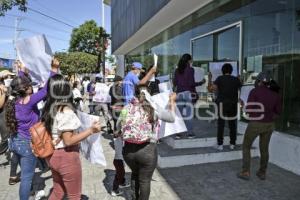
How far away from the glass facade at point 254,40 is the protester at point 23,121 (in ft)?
15.2

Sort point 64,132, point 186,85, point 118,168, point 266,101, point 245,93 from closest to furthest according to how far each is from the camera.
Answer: point 64,132
point 118,168
point 266,101
point 245,93
point 186,85

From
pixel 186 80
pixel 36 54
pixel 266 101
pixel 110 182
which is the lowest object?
pixel 110 182

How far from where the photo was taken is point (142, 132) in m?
3.71

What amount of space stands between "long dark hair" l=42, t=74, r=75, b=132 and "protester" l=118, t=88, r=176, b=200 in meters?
0.66

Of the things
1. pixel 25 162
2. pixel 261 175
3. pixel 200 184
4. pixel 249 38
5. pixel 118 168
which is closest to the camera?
pixel 25 162

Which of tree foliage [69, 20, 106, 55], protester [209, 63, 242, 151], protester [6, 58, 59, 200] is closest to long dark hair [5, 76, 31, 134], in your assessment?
protester [6, 58, 59, 200]

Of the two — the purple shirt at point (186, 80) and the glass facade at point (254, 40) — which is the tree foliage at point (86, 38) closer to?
the glass facade at point (254, 40)

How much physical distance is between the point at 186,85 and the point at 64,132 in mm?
4397

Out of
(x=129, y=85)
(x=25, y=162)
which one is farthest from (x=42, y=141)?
(x=129, y=85)

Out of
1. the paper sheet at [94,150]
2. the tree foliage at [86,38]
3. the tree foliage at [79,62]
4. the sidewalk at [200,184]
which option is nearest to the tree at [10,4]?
the sidewalk at [200,184]

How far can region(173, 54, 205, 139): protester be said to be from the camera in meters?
7.29

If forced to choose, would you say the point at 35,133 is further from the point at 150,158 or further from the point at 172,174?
the point at 172,174

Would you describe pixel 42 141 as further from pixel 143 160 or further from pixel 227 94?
pixel 227 94

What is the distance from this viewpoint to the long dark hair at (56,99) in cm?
340
